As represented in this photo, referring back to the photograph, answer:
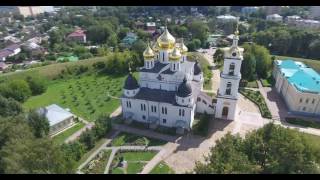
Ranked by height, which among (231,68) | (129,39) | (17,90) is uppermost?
(231,68)

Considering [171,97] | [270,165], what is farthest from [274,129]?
[171,97]

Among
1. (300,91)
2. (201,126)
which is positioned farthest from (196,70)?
(300,91)

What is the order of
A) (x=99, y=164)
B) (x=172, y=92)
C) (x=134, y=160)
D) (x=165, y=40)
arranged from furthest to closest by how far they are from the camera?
(x=165, y=40)
(x=172, y=92)
(x=134, y=160)
(x=99, y=164)

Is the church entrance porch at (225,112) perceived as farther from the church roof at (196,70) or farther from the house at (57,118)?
the house at (57,118)

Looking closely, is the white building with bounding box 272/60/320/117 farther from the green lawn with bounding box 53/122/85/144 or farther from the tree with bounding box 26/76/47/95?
the tree with bounding box 26/76/47/95

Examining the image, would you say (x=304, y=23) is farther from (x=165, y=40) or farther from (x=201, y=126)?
(x=201, y=126)

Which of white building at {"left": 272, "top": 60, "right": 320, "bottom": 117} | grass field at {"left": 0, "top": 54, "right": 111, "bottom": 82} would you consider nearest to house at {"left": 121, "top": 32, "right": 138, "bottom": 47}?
grass field at {"left": 0, "top": 54, "right": 111, "bottom": 82}

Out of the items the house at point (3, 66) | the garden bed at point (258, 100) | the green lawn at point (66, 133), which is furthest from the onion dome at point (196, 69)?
the house at point (3, 66)
